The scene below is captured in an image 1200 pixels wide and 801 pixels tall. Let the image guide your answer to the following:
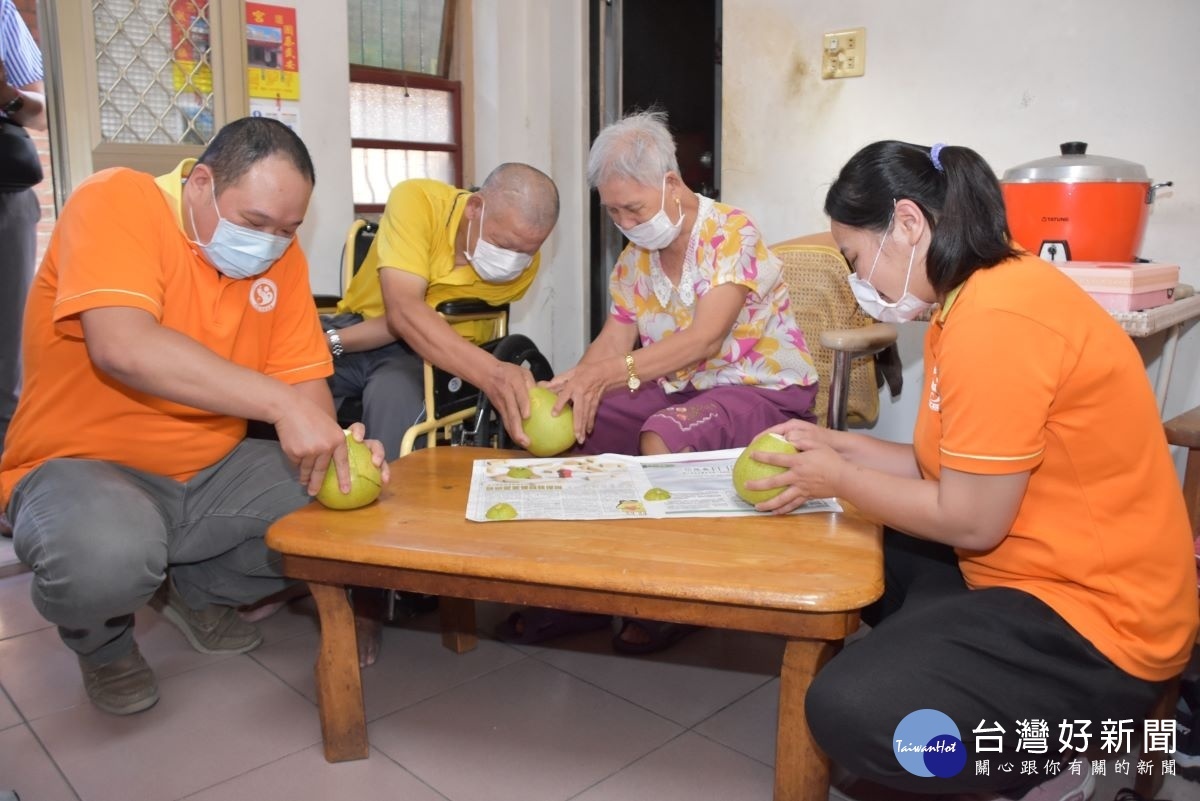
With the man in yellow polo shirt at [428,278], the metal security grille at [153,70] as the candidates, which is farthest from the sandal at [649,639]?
the metal security grille at [153,70]

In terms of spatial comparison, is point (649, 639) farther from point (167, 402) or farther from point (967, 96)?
point (967, 96)

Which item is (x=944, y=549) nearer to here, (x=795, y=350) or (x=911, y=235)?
(x=911, y=235)

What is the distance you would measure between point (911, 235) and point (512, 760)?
1077 millimetres

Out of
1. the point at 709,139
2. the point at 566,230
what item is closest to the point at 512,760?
the point at 566,230

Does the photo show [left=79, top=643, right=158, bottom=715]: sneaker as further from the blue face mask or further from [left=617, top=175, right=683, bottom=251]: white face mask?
[left=617, top=175, right=683, bottom=251]: white face mask

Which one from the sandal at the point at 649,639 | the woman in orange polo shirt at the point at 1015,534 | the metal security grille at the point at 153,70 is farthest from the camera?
the metal security grille at the point at 153,70

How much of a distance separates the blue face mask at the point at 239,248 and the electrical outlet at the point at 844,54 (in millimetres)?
1873

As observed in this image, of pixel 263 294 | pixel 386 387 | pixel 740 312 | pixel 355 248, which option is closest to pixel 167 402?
pixel 263 294

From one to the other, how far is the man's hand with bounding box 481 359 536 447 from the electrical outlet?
5.09 feet

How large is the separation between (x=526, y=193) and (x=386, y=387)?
595mm

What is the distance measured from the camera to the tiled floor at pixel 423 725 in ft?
4.92

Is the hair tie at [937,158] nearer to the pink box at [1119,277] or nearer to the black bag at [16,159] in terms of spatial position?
the pink box at [1119,277]

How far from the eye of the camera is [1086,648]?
3.82ft

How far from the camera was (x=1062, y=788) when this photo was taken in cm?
129
